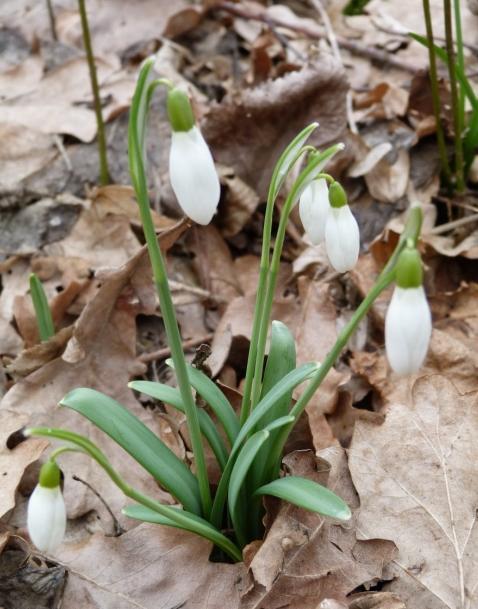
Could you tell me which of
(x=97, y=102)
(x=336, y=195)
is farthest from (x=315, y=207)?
(x=97, y=102)

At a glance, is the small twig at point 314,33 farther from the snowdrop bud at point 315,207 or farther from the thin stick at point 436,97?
the snowdrop bud at point 315,207

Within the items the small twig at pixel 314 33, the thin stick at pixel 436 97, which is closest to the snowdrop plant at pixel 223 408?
the thin stick at pixel 436 97

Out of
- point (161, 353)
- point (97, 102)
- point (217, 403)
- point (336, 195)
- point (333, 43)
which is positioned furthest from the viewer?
point (333, 43)

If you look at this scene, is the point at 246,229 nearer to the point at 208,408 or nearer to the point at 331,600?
the point at 208,408

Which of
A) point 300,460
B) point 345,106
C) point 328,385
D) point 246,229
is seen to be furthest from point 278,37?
point 300,460

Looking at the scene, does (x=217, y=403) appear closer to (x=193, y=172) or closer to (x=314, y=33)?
(x=193, y=172)

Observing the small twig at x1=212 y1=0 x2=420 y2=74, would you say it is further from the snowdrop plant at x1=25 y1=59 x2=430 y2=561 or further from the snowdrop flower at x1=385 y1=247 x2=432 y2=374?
the snowdrop flower at x1=385 y1=247 x2=432 y2=374

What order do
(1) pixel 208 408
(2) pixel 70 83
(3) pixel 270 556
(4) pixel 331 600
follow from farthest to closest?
(2) pixel 70 83
(1) pixel 208 408
(3) pixel 270 556
(4) pixel 331 600
